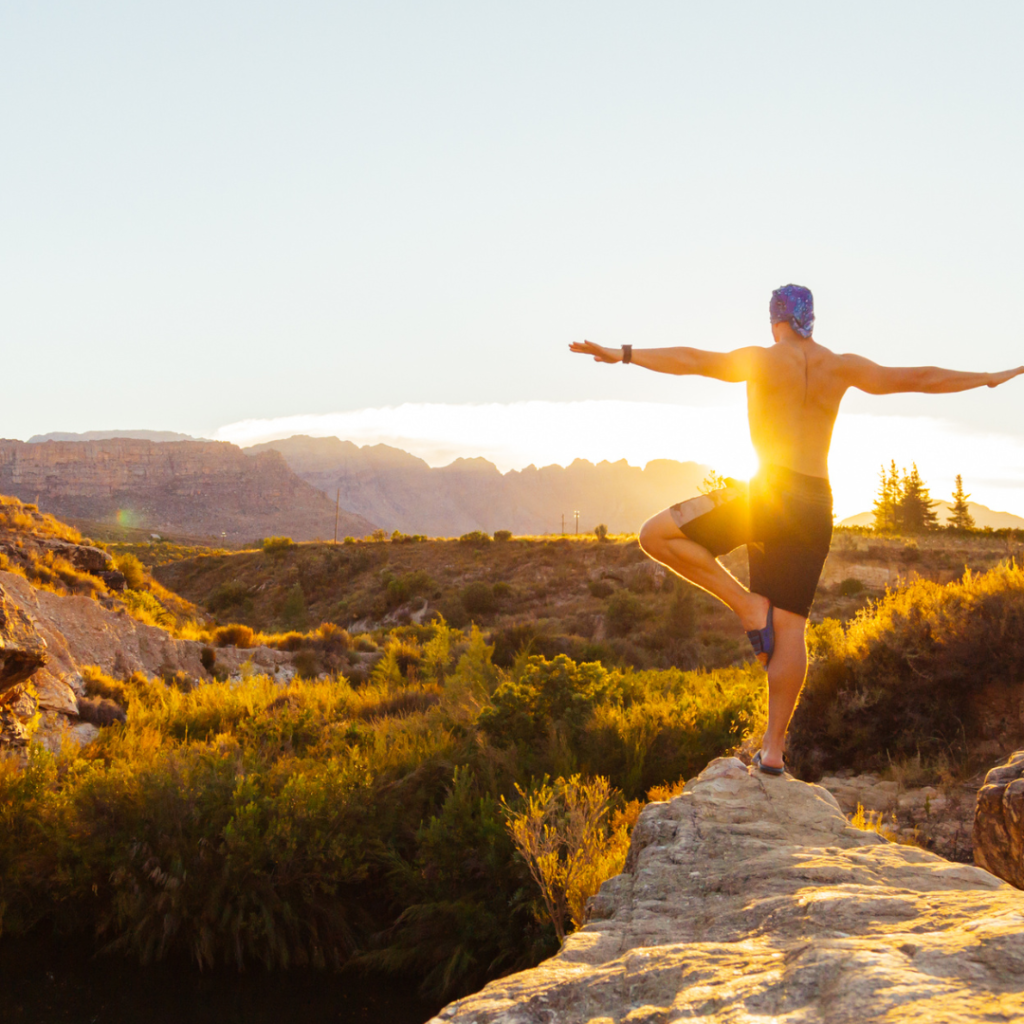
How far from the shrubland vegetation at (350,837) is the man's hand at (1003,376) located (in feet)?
10.1

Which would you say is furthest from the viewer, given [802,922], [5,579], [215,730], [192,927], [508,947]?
[5,579]

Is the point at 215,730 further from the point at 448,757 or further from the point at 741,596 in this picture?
the point at 741,596

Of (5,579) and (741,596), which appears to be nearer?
(741,596)

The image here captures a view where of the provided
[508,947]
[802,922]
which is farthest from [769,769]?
[508,947]

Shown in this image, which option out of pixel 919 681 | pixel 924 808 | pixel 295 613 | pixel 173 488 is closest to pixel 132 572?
pixel 295 613

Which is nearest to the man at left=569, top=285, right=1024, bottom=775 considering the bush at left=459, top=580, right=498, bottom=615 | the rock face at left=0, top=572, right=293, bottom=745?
the rock face at left=0, top=572, right=293, bottom=745

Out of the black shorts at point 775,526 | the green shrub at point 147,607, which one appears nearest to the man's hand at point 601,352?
the black shorts at point 775,526

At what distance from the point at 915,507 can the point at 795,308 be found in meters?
65.6

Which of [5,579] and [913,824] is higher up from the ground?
[5,579]

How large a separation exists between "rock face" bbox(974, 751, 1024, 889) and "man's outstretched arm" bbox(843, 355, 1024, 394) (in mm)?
1723

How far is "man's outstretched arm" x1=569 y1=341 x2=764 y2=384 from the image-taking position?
3.85 meters

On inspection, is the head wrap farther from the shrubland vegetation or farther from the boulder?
the boulder

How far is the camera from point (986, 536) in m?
43.7

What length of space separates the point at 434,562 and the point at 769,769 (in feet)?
135
